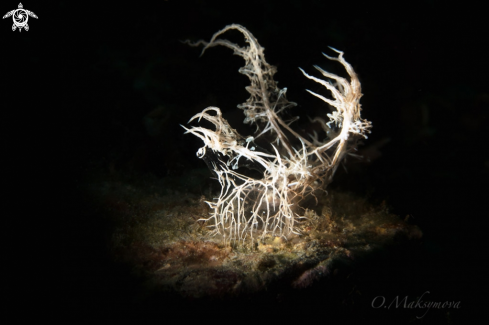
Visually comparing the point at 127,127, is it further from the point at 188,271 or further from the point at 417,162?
the point at 417,162

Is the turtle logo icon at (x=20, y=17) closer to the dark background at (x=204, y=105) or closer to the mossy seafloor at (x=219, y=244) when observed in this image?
the dark background at (x=204, y=105)

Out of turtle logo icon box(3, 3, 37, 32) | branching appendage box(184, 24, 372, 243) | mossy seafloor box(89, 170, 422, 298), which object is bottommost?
mossy seafloor box(89, 170, 422, 298)

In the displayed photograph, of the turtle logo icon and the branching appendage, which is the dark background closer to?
the turtle logo icon

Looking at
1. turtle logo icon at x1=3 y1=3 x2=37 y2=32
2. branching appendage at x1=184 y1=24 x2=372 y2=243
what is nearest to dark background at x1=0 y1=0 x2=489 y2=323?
turtle logo icon at x1=3 y1=3 x2=37 y2=32

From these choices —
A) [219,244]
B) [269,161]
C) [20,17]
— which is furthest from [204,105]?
[20,17]

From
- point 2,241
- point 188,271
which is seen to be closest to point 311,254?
point 188,271

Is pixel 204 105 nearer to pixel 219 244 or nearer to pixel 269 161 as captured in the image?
pixel 269 161
